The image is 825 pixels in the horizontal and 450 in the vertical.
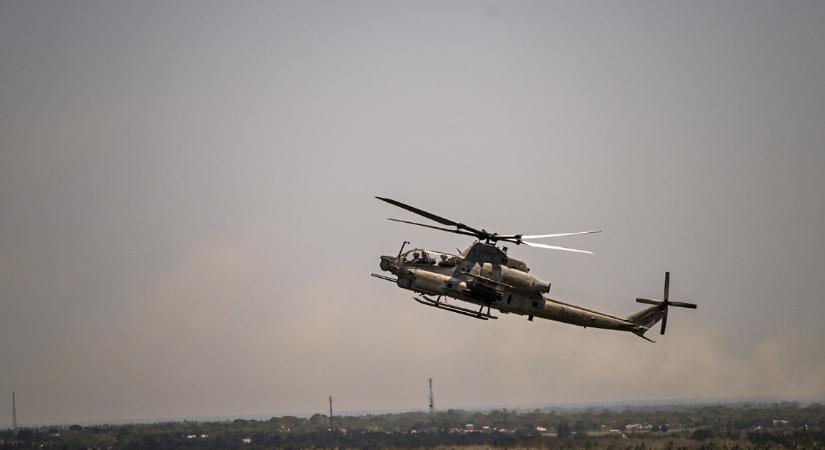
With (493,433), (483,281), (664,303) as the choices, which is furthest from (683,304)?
(493,433)

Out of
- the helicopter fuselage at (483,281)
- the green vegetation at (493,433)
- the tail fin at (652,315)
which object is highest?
the helicopter fuselage at (483,281)

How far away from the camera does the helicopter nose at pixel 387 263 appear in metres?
60.5

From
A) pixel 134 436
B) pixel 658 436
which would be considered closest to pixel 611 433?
pixel 658 436

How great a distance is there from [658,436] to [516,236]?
3896 inches

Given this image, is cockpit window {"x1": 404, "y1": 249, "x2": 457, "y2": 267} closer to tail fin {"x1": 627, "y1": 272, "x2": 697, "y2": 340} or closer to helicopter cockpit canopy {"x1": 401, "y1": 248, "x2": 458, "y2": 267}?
helicopter cockpit canopy {"x1": 401, "y1": 248, "x2": 458, "y2": 267}

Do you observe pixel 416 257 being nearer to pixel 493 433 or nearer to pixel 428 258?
pixel 428 258

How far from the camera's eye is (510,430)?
180m

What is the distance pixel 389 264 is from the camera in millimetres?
60625

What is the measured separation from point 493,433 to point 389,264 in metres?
113

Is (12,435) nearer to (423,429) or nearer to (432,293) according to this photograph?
(423,429)

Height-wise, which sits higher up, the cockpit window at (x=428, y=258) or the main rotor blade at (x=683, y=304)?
the cockpit window at (x=428, y=258)

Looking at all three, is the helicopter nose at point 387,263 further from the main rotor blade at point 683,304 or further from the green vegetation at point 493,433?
the green vegetation at point 493,433

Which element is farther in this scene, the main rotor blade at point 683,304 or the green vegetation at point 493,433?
the green vegetation at point 493,433

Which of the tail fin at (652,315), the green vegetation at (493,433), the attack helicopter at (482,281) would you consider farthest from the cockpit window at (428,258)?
the green vegetation at (493,433)
